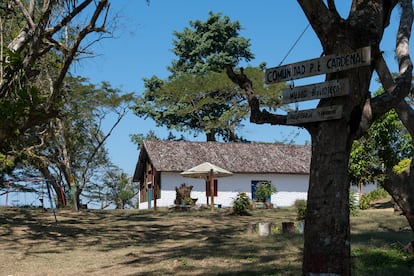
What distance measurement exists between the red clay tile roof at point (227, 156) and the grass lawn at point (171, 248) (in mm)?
16033

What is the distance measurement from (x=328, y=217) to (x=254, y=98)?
1.78m

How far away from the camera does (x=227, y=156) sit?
1527 inches

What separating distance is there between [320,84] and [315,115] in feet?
1.19

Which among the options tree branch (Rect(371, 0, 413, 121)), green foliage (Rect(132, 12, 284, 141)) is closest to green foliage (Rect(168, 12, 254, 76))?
green foliage (Rect(132, 12, 284, 141))

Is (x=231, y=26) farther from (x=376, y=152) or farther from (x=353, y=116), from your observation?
(x=353, y=116)

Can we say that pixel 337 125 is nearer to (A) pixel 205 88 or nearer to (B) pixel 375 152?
(B) pixel 375 152

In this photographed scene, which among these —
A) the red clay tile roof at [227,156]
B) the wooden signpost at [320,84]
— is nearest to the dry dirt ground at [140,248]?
the wooden signpost at [320,84]

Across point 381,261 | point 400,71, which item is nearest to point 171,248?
point 381,261

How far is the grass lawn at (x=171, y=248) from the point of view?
32.1ft

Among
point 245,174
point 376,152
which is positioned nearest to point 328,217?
point 376,152

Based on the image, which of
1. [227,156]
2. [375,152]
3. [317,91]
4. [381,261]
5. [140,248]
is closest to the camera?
[317,91]

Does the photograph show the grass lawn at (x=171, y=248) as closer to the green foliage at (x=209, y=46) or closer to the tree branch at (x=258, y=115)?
the tree branch at (x=258, y=115)

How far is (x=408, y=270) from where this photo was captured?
8.57 meters

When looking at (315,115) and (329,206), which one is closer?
(329,206)
